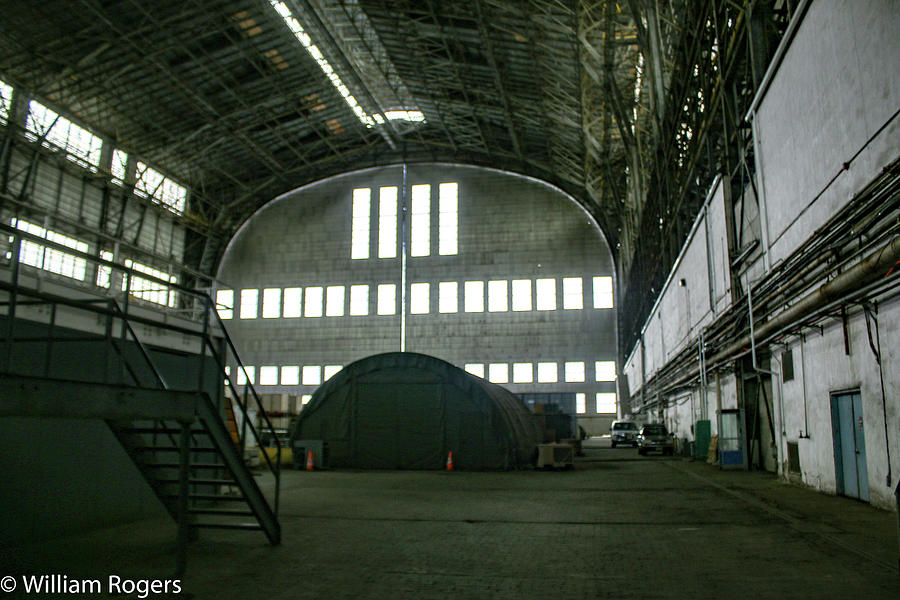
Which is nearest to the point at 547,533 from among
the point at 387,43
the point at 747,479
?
the point at 747,479

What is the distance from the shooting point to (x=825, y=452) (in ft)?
44.8

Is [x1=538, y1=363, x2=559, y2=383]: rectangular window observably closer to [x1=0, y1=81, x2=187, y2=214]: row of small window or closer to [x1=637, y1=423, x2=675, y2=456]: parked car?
[x1=637, y1=423, x2=675, y2=456]: parked car

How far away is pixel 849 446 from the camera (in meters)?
12.5

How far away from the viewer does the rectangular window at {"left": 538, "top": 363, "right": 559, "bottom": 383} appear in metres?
49.6

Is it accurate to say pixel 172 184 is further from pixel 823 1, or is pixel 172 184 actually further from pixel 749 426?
pixel 823 1

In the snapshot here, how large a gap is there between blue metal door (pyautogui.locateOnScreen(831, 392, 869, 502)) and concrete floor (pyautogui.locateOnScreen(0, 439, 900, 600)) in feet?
1.17

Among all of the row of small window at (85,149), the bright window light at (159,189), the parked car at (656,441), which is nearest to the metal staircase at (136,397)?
the parked car at (656,441)

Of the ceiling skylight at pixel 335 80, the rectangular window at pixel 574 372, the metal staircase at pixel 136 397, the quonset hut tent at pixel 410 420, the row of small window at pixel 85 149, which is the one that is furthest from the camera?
the rectangular window at pixel 574 372

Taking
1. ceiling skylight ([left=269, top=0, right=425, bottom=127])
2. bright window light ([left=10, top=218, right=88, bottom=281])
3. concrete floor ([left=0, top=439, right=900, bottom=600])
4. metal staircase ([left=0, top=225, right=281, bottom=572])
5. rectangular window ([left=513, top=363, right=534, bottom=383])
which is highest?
ceiling skylight ([left=269, top=0, right=425, bottom=127])

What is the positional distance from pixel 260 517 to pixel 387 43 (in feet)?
112

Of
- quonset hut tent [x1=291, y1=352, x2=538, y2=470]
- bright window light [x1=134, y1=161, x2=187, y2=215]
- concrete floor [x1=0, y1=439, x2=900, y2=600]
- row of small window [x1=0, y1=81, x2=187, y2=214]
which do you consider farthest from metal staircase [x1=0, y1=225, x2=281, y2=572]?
bright window light [x1=134, y1=161, x2=187, y2=215]

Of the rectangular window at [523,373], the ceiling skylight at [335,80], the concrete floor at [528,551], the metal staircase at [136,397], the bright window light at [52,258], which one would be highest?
the ceiling skylight at [335,80]

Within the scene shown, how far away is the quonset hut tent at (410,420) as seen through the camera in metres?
22.4

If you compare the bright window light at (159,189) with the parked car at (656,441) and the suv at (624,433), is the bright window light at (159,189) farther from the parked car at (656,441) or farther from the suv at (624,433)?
the parked car at (656,441)
